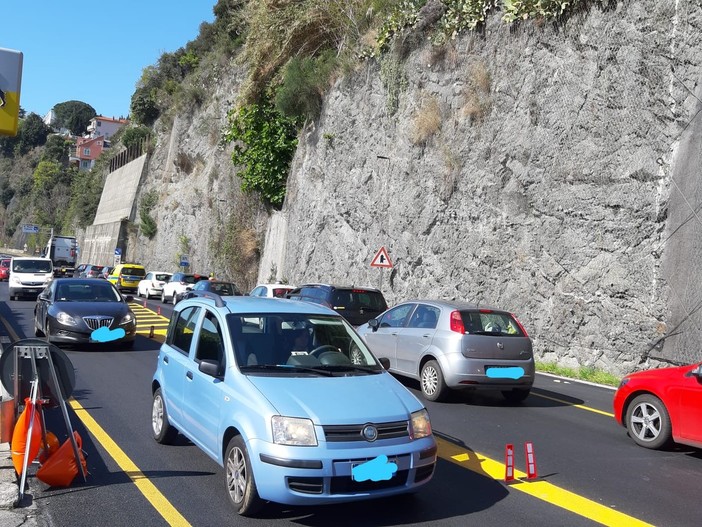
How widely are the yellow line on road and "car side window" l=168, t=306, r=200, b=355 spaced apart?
115 cm

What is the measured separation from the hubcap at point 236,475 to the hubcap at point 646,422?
5144mm

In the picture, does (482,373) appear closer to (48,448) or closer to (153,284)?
(48,448)

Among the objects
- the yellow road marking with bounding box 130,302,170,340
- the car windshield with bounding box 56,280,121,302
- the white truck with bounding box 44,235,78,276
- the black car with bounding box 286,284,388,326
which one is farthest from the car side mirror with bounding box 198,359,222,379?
the white truck with bounding box 44,235,78,276

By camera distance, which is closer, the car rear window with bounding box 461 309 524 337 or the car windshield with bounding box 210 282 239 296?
the car rear window with bounding box 461 309 524 337

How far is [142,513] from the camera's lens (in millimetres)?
5348

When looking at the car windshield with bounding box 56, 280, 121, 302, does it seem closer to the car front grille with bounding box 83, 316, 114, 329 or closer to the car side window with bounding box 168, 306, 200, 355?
the car front grille with bounding box 83, 316, 114, 329

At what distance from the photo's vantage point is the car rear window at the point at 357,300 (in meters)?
17.0

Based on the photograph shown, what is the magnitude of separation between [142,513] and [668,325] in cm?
1279

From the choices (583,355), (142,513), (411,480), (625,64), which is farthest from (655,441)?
(625,64)

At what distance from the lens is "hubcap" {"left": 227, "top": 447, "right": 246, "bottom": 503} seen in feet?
17.5

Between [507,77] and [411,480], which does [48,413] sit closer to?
[411,480]

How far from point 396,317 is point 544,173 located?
8531 mm

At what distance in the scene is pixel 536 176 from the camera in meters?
19.2

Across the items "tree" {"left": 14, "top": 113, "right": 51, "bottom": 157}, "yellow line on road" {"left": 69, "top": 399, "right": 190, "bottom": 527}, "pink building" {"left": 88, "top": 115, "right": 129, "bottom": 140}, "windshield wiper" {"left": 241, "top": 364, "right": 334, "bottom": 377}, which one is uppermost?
"pink building" {"left": 88, "top": 115, "right": 129, "bottom": 140}
